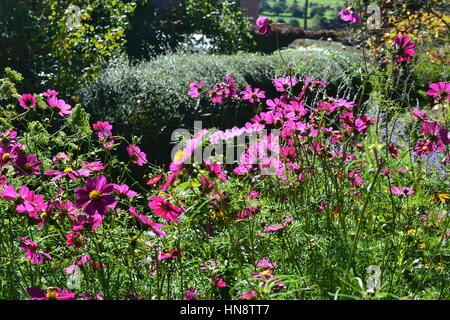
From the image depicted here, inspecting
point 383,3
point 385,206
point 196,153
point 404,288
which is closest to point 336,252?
point 404,288

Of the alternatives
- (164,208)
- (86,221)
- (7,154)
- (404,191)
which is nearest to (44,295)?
(86,221)

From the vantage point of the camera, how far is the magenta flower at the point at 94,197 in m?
1.43

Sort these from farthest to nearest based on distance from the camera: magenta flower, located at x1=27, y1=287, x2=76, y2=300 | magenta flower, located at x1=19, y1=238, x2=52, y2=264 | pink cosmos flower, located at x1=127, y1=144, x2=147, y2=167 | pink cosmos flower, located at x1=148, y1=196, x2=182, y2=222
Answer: pink cosmos flower, located at x1=127, y1=144, x2=147, y2=167 → magenta flower, located at x1=19, y1=238, x2=52, y2=264 → pink cosmos flower, located at x1=148, y1=196, x2=182, y2=222 → magenta flower, located at x1=27, y1=287, x2=76, y2=300

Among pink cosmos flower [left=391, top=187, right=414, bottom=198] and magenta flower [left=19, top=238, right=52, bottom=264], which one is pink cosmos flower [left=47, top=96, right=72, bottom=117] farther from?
pink cosmos flower [left=391, top=187, right=414, bottom=198]

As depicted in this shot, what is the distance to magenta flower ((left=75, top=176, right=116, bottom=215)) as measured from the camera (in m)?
1.43

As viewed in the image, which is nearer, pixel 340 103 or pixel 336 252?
pixel 336 252

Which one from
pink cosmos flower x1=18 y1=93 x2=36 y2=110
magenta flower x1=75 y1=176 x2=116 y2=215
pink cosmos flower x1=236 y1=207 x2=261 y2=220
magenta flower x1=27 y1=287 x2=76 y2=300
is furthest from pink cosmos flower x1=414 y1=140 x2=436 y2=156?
pink cosmos flower x1=18 y1=93 x2=36 y2=110

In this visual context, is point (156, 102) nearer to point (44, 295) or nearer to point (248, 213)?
point (248, 213)

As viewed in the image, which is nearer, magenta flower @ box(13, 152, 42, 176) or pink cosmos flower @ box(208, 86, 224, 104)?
magenta flower @ box(13, 152, 42, 176)

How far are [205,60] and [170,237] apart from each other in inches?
163

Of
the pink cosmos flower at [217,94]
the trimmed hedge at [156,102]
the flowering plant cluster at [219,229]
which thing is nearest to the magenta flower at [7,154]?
the flowering plant cluster at [219,229]

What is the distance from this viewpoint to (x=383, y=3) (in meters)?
7.12

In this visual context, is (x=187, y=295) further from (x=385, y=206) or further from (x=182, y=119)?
(x=182, y=119)

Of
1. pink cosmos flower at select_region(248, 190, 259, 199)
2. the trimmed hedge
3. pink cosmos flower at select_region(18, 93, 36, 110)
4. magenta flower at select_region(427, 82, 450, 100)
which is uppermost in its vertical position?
magenta flower at select_region(427, 82, 450, 100)
